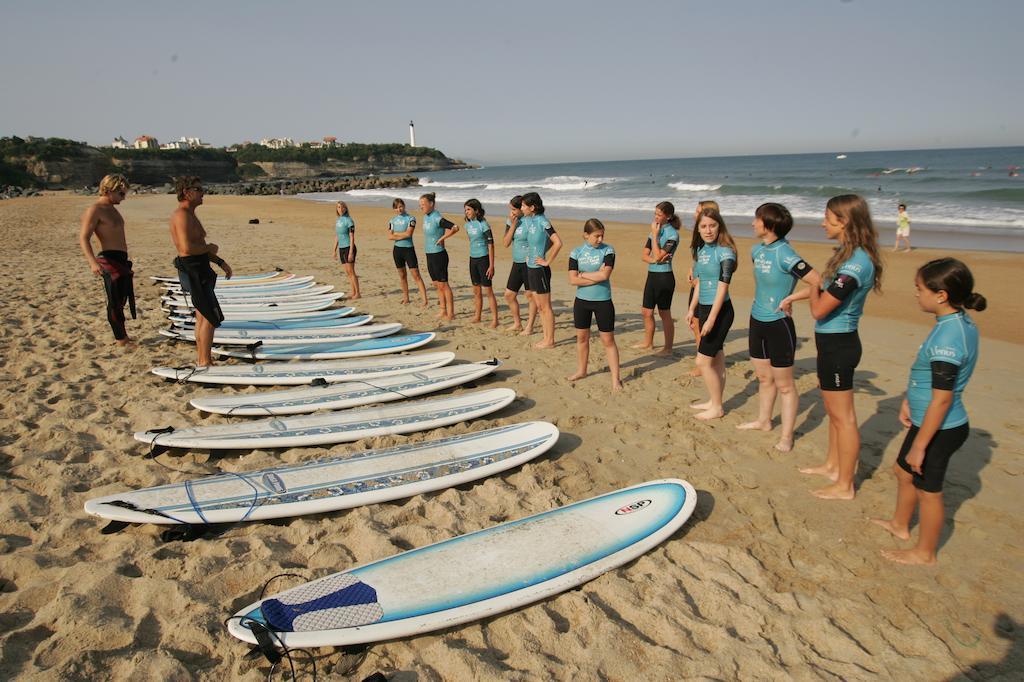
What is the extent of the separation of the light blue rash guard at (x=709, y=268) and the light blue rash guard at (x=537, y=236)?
6.47 feet

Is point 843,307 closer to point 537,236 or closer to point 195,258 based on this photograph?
point 537,236

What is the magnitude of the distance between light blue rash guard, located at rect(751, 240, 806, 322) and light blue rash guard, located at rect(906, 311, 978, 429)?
44.1 inches

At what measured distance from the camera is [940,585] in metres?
2.87

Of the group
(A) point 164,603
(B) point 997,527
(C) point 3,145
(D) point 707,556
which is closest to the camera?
(A) point 164,603

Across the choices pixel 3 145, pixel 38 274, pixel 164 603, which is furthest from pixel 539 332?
pixel 3 145

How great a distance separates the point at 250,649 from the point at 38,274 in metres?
12.0

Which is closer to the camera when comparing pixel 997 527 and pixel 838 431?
pixel 997 527

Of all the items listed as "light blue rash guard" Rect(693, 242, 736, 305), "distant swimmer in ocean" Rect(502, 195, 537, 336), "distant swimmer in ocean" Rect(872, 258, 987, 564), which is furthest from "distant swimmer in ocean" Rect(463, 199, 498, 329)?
"distant swimmer in ocean" Rect(872, 258, 987, 564)

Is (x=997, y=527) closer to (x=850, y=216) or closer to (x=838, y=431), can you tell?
(x=838, y=431)

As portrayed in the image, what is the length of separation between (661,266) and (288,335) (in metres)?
4.69

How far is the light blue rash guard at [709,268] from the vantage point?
15.1 ft

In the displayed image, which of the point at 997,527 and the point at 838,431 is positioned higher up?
the point at 838,431

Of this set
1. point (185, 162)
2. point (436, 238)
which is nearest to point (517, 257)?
point (436, 238)

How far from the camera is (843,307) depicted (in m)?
3.31
